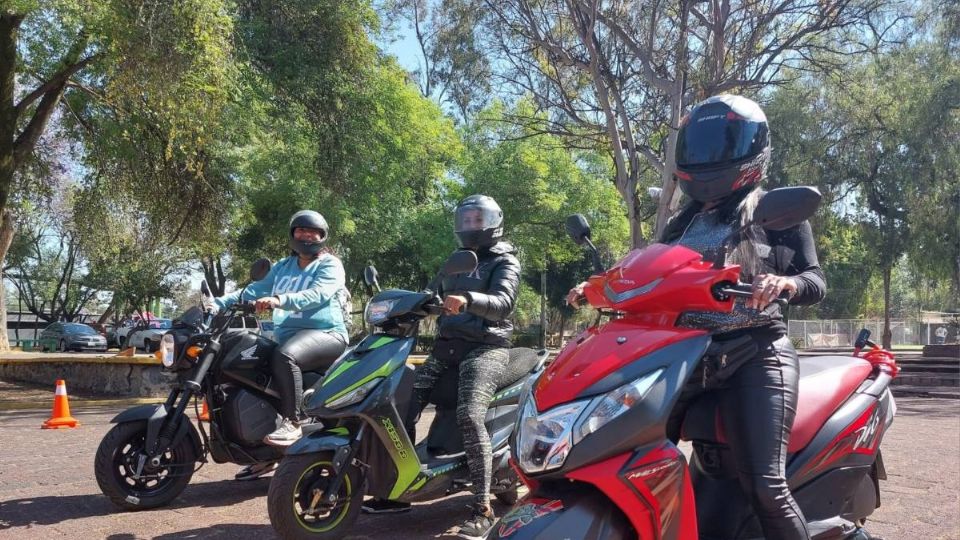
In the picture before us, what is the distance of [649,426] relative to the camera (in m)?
2.50

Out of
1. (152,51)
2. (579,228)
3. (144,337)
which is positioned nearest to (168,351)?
(579,228)

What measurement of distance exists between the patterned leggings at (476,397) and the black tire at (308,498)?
500 millimetres

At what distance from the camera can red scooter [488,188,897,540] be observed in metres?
2.44

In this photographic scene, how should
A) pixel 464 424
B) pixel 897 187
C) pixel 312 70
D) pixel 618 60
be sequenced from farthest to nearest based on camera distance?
1. pixel 897 187
2. pixel 618 60
3. pixel 312 70
4. pixel 464 424

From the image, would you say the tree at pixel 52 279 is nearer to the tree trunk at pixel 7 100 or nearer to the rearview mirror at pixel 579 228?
the tree trunk at pixel 7 100

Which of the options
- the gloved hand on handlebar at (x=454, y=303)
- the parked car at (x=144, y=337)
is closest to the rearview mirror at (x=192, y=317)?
the gloved hand on handlebar at (x=454, y=303)

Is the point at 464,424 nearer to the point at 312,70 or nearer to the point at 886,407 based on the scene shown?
the point at 886,407

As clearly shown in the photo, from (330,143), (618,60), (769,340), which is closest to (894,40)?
(618,60)

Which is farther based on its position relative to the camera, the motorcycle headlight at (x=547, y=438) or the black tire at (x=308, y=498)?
the black tire at (x=308, y=498)

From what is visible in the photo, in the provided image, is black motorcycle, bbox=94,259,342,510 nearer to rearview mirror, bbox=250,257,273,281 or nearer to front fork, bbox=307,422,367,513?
rearview mirror, bbox=250,257,273,281

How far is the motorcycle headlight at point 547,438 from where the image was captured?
8.05ft

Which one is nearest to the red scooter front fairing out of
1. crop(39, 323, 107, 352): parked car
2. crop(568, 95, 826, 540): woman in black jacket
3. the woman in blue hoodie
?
crop(568, 95, 826, 540): woman in black jacket

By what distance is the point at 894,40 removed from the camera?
1448cm

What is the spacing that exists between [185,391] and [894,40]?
14.1 meters
